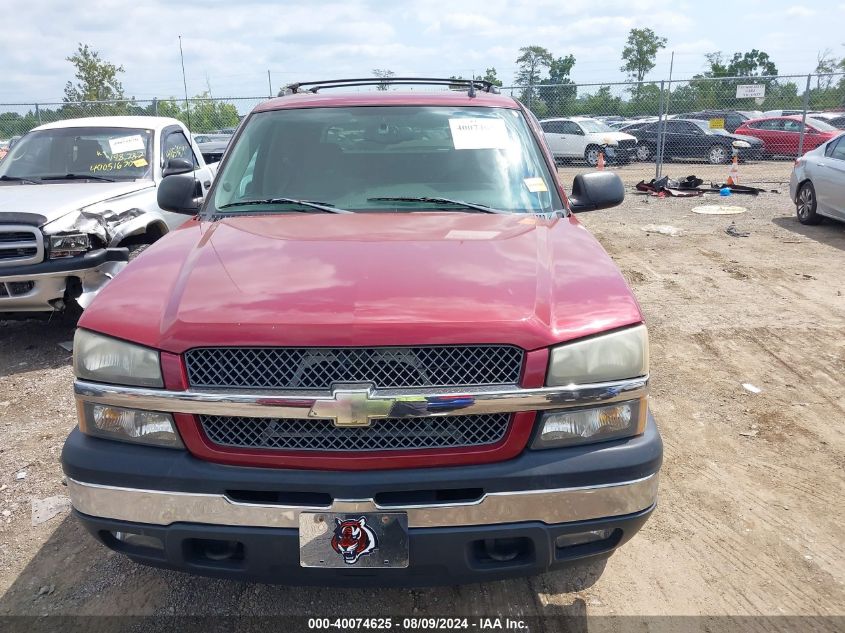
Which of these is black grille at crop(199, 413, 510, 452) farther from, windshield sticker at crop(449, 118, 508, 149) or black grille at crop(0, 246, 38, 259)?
black grille at crop(0, 246, 38, 259)

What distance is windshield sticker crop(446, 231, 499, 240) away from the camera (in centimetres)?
289

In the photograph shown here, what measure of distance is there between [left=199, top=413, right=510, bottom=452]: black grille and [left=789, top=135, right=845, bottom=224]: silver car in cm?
974

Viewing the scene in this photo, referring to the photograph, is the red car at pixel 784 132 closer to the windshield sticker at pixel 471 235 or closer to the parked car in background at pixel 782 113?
the parked car in background at pixel 782 113

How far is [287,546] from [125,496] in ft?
1.77

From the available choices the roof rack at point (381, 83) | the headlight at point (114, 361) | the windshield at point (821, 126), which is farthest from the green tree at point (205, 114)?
the headlight at point (114, 361)

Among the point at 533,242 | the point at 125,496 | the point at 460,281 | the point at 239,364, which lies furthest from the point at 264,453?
the point at 533,242

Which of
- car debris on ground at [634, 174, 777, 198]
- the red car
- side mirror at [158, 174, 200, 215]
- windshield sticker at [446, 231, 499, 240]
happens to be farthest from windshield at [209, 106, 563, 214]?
the red car

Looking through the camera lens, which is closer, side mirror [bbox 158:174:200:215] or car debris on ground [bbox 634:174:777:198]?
side mirror [bbox 158:174:200:215]

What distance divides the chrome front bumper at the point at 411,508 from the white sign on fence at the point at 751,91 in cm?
1883

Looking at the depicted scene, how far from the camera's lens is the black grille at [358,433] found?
7.32ft

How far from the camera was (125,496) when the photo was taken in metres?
2.25

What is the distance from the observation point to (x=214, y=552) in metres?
2.31

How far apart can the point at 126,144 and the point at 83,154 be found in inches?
16.4

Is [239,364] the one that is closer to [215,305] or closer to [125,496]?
[215,305]
